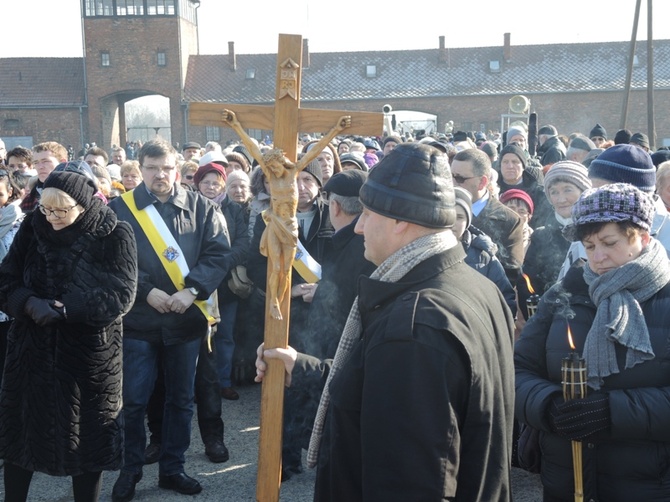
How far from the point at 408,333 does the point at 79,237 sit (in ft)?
8.55

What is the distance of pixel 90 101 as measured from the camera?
142ft

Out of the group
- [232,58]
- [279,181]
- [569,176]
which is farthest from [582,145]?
[232,58]

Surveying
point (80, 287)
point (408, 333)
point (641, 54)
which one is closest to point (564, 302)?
point (408, 333)

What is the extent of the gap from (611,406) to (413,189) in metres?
1.20

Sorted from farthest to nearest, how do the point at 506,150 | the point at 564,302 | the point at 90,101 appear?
the point at 90,101 → the point at 506,150 → the point at 564,302

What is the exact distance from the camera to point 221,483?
17.4 feet

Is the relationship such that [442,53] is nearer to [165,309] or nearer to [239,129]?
[165,309]

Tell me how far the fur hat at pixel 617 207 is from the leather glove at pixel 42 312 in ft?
8.17

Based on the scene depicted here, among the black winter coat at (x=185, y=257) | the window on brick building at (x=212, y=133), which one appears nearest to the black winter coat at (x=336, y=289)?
the black winter coat at (x=185, y=257)

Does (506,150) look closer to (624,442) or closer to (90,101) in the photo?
(624,442)

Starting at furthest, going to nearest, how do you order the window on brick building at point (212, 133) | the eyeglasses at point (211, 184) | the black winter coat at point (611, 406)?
the window on brick building at point (212, 133) → the eyeglasses at point (211, 184) → the black winter coat at point (611, 406)

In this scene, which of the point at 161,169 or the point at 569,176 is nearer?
the point at 161,169

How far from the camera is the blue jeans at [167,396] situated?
194 inches

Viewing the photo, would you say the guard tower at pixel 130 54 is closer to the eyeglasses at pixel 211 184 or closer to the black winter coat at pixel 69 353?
the eyeglasses at pixel 211 184
